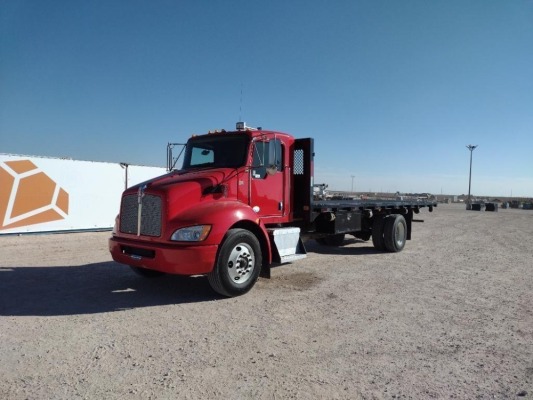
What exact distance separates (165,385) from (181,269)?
7.29ft

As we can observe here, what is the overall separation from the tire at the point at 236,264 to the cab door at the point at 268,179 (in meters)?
0.90

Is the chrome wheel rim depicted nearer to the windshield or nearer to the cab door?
the cab door

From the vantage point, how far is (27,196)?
41.1 feet

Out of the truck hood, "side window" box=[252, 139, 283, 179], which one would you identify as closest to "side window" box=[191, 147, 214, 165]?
the truck hood

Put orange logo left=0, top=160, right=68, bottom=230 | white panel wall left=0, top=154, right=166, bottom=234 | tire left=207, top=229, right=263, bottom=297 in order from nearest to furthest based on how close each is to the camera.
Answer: tire left=207, top=229, right=263, bottom=297
orange logo left=0, top=160, right=68, bottom=230
white panel wall left=0, top=154, right=166, bottom=234

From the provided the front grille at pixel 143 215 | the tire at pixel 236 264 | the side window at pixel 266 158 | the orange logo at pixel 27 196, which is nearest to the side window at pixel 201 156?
the side window at pixel 266 158

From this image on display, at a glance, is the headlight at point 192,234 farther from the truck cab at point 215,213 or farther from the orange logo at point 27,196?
the orange logo at point 27,196

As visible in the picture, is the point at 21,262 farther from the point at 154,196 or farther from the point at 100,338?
the point at 100,338

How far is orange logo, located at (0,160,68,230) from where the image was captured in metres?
12.1

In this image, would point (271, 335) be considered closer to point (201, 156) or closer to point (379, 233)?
point (201, 156)

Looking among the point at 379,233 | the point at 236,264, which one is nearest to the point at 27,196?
the point at 236,264

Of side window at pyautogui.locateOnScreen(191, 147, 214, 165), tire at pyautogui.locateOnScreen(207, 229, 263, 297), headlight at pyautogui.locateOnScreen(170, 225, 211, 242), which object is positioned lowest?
tire at pyautogui.locateOnScreen(207, 229, 263, 297)

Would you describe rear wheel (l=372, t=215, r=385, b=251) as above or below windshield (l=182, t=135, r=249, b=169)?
below

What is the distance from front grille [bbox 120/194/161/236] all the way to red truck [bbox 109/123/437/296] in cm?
2
